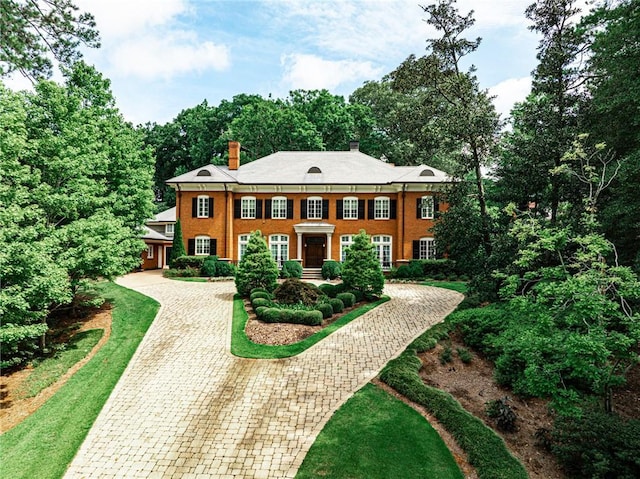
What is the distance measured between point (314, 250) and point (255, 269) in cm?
1042

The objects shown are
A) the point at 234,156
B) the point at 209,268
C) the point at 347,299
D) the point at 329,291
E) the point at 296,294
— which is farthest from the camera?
the point at 234,156

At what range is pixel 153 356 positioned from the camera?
1096 centimetres

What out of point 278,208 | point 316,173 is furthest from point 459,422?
point 316,173

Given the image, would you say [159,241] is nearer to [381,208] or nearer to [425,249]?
[381,208]

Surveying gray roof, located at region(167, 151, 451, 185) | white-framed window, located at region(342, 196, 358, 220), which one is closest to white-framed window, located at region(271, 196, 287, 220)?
gray roof, located at region(167, 151, 451, 185)

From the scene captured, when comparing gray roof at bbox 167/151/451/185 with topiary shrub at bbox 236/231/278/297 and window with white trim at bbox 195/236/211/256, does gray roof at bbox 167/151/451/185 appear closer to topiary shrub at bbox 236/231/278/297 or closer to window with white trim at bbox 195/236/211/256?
window with white trim at bbox 195/236/211/256

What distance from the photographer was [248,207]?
2711 cm

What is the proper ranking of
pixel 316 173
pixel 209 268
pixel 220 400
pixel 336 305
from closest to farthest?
pixel 220 400 < pixel 336 305 < pixel 209 268 < pixel 316 173

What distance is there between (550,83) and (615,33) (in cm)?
242

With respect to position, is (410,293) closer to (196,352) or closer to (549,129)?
(549,129)

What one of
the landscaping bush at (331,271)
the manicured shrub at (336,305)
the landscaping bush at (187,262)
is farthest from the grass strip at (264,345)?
the landscaping bush at (187,262)

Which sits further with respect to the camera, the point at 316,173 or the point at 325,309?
the point at 316,173

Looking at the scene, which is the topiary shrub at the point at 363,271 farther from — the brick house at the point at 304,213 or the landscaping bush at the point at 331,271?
the brick house at the point at 304,213

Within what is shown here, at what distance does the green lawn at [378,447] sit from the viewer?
20.5 ft
